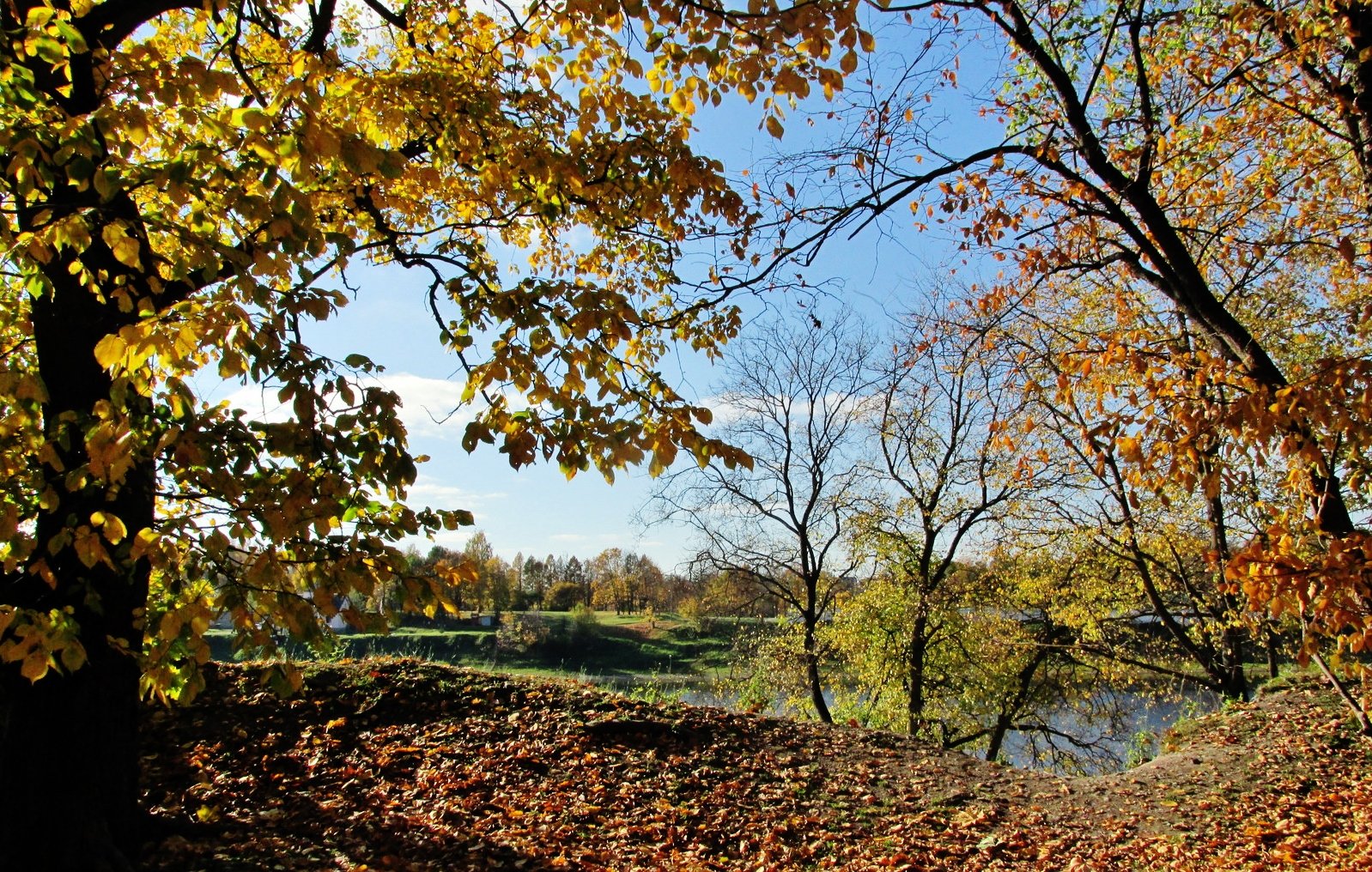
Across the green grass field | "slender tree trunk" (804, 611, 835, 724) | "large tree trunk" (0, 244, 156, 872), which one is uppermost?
"large tree trunk" (0, 244, 156, 872)

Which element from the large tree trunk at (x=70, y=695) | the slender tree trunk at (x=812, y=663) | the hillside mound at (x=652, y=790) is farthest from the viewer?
the slender tree trunk at (x=812, y=663)

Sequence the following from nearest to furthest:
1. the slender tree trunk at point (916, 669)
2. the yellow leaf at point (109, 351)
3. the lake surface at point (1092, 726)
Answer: the yellow leaf at point (109, 351) < the slender tree trunk at point (916, 669) < the lake surface at point (1092, 726)

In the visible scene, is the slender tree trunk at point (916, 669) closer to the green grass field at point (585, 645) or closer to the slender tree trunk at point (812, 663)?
the slender tree trunk at point (812, 663)

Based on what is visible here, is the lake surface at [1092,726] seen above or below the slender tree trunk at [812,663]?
below

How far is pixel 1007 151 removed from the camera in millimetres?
4941

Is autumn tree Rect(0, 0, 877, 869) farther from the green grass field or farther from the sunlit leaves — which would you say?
the green grass field

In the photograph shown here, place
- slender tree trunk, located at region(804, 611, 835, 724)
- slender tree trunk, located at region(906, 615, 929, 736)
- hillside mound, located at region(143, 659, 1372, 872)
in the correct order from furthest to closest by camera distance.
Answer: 1. slender tree trunk, located at region(804, 611, 835, 724)
2. slender tree trunk, located at region(906, 615, 929, 736)
3. hillside mound, located at region(143, 659, 1372, 872)

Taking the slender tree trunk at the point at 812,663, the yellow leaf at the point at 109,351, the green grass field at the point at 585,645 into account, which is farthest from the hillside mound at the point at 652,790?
the green grass field at the point at 585,645

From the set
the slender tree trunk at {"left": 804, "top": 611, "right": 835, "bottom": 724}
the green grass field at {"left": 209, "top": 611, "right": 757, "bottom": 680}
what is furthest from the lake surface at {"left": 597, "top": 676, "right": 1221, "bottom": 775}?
the green grass field at {"left": 209, "top": 611, "right": 757, "bottom": 680}

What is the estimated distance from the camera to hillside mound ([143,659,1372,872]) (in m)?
5.18

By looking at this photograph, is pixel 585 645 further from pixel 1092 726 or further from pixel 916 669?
pixel 916 669

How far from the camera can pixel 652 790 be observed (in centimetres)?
638

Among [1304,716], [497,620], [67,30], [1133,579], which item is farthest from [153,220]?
[497,620]

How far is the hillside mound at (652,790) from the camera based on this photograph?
5.18 meters
